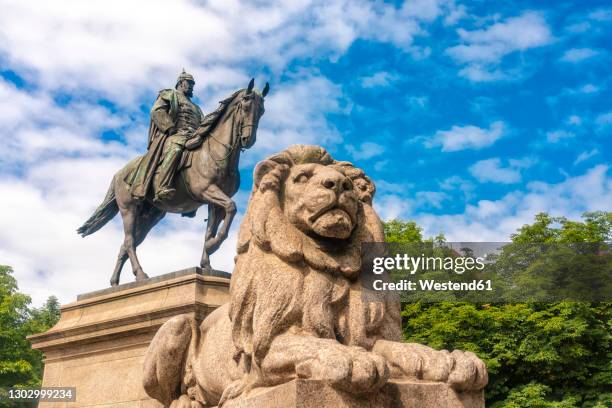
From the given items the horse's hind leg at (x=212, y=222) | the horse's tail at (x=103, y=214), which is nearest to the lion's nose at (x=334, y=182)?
the horse's hind leg at (x=212, y=222)

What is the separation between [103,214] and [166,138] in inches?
77.5

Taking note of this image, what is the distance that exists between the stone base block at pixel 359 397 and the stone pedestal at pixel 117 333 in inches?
200

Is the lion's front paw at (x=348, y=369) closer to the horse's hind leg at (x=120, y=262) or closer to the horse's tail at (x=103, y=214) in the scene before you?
the horse's hind leg at (x=120, y=262)

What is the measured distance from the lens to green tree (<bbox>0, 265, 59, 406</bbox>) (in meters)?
29.8

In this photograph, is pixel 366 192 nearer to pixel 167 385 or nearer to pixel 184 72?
pixel 167 385

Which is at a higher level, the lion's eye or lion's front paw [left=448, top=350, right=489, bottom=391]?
the lion's eye

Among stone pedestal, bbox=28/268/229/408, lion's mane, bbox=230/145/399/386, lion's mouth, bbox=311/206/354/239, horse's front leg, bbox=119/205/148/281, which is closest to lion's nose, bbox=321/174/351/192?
lion's mouth, bbox=311/206/354/239

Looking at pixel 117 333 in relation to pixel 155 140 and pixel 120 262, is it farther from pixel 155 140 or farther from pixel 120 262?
pixel 155 140

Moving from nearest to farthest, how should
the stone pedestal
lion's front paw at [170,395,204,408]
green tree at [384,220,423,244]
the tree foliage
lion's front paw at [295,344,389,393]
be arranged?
lion's front paw at [295,344,389,393], lion's front paw at [170,395,204,408], the stone pedestal, the tree foliage, green tree at [384,220,423,244]

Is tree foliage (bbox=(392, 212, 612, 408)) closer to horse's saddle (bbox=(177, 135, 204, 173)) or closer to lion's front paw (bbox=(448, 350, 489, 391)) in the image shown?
horse's saddle (bbox=(177, 135, 204, 173))

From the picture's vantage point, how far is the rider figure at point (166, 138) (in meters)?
12.9

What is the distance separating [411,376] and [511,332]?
671 inches

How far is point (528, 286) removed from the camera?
66.2 ft

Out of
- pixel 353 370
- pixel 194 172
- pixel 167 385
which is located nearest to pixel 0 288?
pixel 194 172
